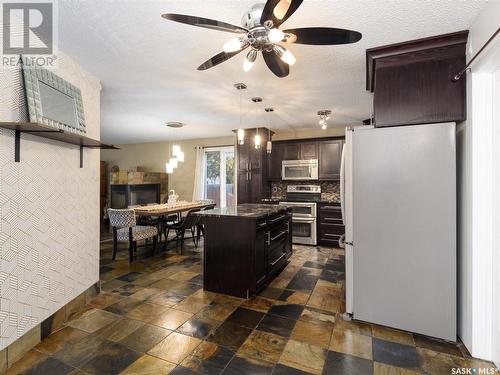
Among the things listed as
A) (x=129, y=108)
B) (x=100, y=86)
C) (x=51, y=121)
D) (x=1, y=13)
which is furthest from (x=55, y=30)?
(x=129, y=108)

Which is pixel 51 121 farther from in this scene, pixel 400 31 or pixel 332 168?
pixel 332 168

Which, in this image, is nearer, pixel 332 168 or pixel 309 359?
pixel 309 359

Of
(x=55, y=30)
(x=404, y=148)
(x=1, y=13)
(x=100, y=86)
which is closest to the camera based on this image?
(x=1, y=13)

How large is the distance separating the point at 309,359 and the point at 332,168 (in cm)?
387

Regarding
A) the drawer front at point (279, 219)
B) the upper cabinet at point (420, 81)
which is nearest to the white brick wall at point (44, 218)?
the drawer front at point (279, 219)

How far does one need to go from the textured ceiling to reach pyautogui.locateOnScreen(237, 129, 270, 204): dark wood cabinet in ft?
3.23

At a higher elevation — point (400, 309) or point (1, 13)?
point (1, 13)

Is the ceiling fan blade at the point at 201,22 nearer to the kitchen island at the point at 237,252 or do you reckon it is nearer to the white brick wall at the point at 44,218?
the white brick wall at the point at 44,218

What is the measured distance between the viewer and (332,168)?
5.04 m

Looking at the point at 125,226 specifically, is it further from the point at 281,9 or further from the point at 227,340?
the point at 281,9

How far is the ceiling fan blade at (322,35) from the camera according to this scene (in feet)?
4.78

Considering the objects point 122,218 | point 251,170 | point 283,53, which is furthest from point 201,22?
point 251,170

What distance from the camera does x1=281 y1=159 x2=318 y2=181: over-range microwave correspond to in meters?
5.15

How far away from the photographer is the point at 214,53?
2.28m
